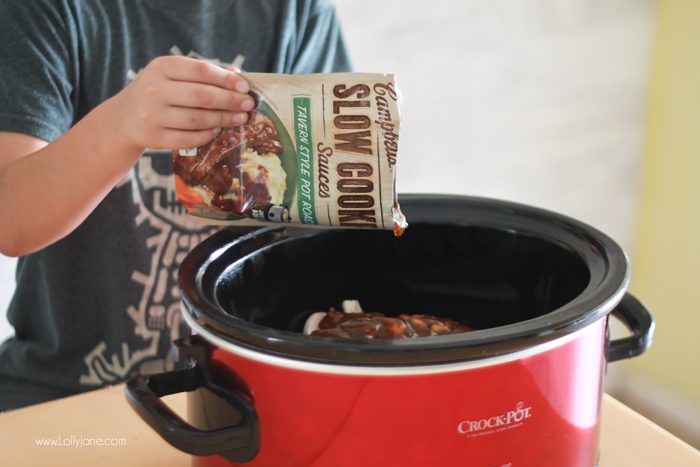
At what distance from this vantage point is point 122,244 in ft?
3.78

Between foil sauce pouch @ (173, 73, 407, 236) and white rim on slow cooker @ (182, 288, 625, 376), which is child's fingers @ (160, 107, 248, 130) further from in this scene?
white rim on slow cooker @ (182, 288, 625, 376)

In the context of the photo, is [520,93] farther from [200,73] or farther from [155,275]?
→ [200,73]

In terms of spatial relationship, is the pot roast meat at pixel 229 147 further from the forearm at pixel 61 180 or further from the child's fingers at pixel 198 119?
the forearm at pixel 61 180

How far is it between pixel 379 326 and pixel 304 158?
0.18 metres

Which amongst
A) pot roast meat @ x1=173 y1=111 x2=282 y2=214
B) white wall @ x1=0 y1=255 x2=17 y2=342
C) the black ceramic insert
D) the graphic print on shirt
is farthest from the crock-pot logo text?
white wall @ x1=0 y1=255 x2=17 y2=342

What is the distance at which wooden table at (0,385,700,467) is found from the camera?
2.73 ft

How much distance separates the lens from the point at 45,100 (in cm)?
99

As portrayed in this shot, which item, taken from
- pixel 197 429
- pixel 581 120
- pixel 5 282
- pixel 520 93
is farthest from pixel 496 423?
pixel 581 120

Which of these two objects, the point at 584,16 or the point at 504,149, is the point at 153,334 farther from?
the point at 584,16

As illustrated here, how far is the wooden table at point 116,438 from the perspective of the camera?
0.83m

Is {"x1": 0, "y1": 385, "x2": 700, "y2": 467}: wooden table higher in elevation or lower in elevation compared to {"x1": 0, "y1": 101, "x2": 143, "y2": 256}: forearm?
lower

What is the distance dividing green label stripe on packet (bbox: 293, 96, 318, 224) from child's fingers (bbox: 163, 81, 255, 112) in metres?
0.04

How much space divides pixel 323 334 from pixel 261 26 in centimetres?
59

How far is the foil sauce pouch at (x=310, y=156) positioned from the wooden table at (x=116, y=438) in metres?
0.30
